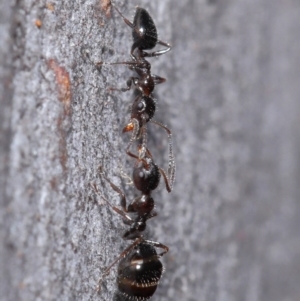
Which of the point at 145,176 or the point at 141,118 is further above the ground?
the point at 141,118

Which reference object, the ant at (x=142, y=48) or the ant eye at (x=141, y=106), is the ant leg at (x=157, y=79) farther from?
the ant eye at (x=141, y=106)

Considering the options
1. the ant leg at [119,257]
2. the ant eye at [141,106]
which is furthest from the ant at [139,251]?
the ant eye at [141,106]

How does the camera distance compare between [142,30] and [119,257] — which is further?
[142,30]

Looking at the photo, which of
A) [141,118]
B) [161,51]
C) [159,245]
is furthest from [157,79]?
[159,245]

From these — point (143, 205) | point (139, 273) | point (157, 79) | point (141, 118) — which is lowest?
point (139, 273)

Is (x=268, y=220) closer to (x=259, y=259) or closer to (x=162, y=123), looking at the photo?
(x=259, y=259)

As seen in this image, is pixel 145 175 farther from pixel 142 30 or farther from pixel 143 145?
pixel 142 30

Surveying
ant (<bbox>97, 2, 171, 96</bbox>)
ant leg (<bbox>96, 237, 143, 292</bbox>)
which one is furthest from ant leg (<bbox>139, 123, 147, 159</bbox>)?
ant leg (<bbox>96, 237, 143, 292</bbox>)
